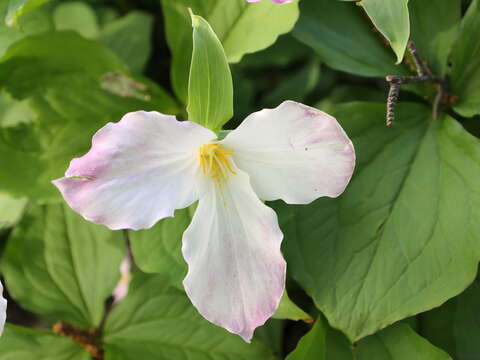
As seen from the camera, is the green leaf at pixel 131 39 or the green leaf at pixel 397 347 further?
the green leaf at pixel 131 39

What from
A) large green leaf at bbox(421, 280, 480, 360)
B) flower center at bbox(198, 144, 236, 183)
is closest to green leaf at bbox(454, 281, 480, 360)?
large green leaf at bbox(421, 280, 480, 360)

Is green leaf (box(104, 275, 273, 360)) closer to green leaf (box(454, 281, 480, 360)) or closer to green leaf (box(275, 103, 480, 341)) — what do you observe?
green leaf (box(275, 103, 480, 341))

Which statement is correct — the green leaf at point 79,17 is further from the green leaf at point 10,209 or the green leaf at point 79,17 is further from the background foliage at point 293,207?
the green leaf at point 10,209

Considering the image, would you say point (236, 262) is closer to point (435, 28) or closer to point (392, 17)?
point (392, 17)

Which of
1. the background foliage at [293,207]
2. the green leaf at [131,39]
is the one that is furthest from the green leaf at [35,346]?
the green leaf at [131,39]

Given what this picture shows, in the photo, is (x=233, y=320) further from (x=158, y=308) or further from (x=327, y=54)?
(x=327, y=54)

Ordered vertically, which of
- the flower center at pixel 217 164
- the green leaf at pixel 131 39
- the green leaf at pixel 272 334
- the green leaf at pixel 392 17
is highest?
the green leaf at pixel 392 17
